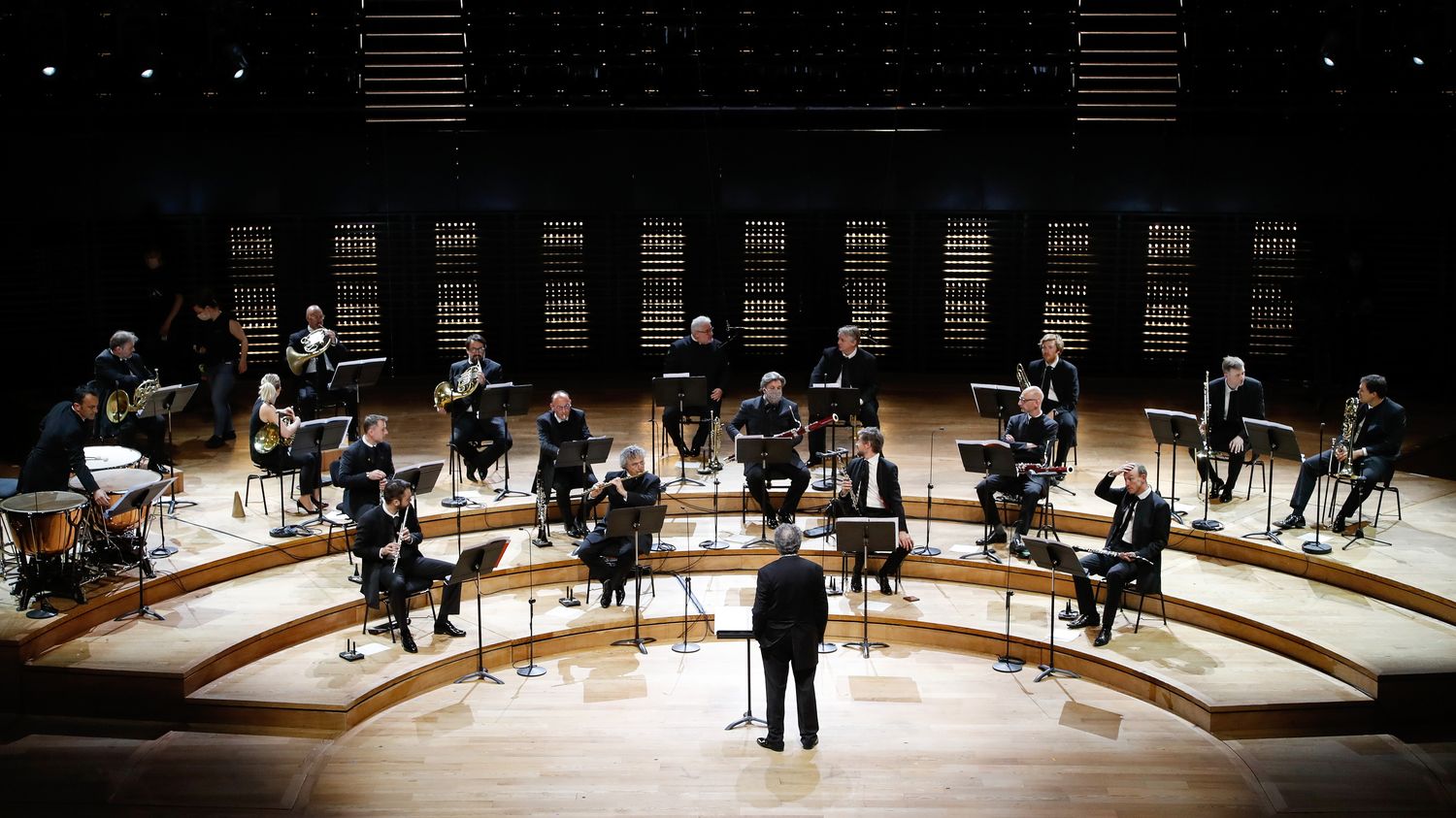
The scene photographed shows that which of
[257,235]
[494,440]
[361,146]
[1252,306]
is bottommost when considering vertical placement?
[494,440]

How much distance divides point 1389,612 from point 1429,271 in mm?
7907

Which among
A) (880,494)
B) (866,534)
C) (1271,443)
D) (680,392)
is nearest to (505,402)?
(680,392)

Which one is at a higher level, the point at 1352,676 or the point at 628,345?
the point at 628,345

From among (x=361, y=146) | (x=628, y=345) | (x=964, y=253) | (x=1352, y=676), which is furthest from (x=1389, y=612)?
(x=361, y=146)

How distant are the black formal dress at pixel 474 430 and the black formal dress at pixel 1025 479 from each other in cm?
408

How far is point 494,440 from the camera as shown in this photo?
1091 centimetres

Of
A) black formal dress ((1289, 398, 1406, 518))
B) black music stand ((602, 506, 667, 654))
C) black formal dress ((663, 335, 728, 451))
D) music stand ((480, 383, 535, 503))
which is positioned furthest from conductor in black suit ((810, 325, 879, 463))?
black formal dress ((1289, 398, 1406, 518))

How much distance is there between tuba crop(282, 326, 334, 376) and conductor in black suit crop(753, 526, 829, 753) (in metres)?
5.89

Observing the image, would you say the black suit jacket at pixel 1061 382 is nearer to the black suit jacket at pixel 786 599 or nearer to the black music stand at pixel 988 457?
the black music stand at pixel 988 457

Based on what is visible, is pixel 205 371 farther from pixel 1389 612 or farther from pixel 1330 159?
pixel 1330 159

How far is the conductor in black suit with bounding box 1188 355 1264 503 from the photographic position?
10.1 meters

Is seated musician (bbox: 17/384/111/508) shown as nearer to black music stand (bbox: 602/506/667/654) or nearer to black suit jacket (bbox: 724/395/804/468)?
black music stand (bbox: 602/506/667/654)

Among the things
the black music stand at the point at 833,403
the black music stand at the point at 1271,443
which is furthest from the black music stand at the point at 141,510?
the black music stand at the point at 1271,443

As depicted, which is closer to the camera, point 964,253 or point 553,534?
point 553,534
